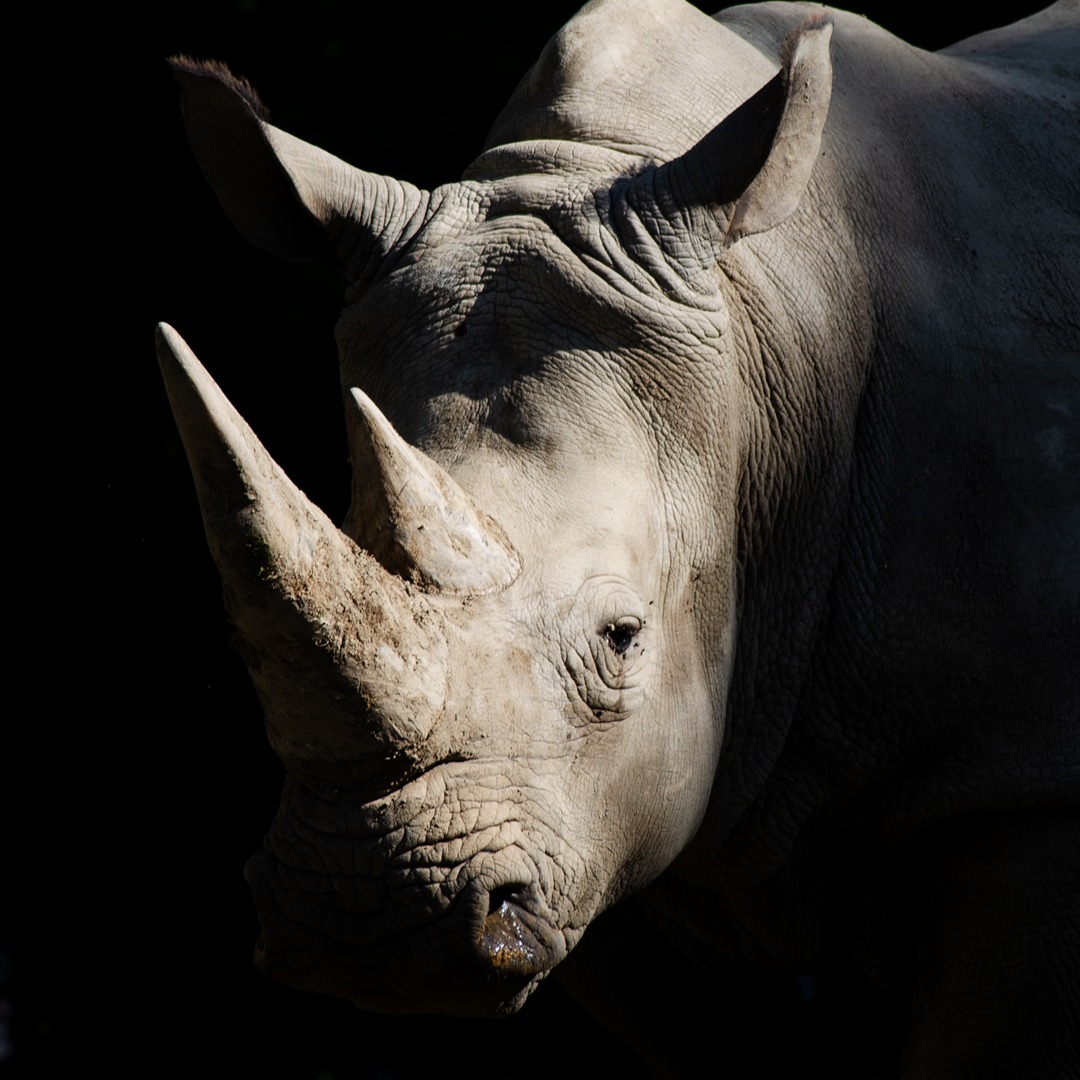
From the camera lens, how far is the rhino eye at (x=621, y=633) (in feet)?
9.48

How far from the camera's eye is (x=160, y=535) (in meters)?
5.91

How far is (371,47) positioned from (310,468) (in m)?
1.47

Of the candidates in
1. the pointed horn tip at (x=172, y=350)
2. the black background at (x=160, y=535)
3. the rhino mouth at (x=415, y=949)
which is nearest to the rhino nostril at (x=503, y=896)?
the rhino mouth at (x=415, y=949)

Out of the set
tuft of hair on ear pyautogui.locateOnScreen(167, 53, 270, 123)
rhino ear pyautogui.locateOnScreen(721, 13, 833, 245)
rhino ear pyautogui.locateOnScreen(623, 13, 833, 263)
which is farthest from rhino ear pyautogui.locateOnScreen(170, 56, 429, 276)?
rhino ear pyautogui.locateOnScreen(721, 13, 833, 245)

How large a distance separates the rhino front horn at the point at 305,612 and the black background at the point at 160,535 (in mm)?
3254

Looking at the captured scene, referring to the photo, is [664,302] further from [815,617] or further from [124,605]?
[124,605]

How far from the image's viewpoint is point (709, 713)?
3217 millimetres

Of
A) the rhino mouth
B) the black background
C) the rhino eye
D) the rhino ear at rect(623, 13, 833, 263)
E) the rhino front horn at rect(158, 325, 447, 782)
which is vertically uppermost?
the rhino ear at rect(623, 13, 833, 263)

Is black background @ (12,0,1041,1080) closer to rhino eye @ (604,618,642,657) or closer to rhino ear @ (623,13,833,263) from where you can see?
rhino ear @ (623,13,833,263)

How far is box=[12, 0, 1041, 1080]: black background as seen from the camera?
5.84m

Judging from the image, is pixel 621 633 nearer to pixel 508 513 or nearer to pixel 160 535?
pixel 508 513

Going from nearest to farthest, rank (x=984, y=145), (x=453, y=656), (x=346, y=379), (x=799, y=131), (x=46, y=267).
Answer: (x=453, y=656), (x=799, y=131), (x=346, y=379), (x=984, y=145), (x=46, y=267)

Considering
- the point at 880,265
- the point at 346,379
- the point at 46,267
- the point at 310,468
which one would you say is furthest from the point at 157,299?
the point at 880,265

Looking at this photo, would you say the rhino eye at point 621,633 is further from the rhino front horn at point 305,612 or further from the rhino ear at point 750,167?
the rhino ear at point 750,167
